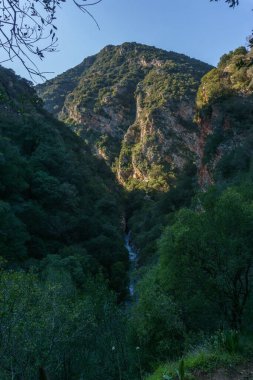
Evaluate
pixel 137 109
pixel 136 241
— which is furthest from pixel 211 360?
pixel 137 109

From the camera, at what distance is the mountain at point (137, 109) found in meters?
83.2

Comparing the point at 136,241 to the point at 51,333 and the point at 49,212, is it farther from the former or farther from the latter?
the point at 51,333

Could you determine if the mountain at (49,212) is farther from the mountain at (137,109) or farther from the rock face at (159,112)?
the mountain at (137,109)

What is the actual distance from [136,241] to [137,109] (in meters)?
55.7

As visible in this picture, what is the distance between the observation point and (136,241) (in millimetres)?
55531

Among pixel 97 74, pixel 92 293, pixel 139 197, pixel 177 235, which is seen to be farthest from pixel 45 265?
pixel 97 74

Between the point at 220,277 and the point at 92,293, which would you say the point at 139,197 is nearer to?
the point at 92,293

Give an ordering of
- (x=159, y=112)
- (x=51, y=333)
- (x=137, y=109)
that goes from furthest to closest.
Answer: (x=137, y=109) → (x=159, y=112) → (x=51, y=333)

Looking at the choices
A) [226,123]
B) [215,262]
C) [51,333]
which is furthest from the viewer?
[226,123]

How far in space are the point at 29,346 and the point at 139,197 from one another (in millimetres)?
63859

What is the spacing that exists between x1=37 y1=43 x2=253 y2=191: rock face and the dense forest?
0.22m

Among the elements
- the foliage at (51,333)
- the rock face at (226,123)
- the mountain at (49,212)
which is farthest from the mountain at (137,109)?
the foliage at (51,333)

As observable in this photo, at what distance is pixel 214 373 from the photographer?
858cm

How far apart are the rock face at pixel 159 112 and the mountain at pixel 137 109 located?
21 cm
